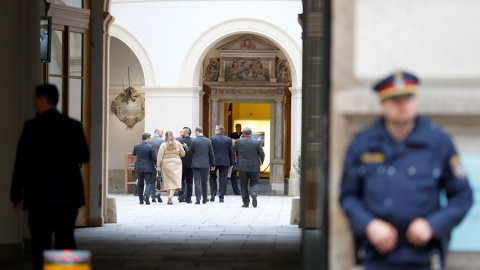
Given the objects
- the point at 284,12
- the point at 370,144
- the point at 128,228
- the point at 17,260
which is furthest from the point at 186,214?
the point at 370,144

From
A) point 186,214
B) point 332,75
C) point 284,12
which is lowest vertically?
point 186,214

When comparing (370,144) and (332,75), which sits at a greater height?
(332,75)

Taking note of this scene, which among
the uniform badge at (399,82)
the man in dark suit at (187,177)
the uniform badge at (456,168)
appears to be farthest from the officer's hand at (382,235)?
the man in dark suit at (187,177)

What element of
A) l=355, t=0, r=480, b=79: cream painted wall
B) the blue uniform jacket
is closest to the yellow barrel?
the blue uniform jacket

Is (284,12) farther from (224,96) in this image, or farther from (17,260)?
(17,260)

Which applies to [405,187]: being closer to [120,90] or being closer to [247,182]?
[247,182]

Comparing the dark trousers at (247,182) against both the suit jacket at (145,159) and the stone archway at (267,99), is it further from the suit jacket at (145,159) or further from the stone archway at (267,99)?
the stone archway at (267,99)

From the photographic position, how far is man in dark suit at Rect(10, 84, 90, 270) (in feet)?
22.9

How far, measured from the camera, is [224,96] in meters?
27.0

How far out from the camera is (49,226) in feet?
23.1

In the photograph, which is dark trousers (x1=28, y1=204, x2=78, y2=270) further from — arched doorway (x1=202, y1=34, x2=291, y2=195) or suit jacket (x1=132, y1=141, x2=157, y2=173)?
arched doorway (x1=202, y1=34, x2=291, y2=195)

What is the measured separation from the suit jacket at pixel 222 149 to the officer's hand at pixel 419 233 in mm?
16894

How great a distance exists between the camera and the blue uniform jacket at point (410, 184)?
4.52m

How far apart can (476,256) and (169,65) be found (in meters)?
19.4
